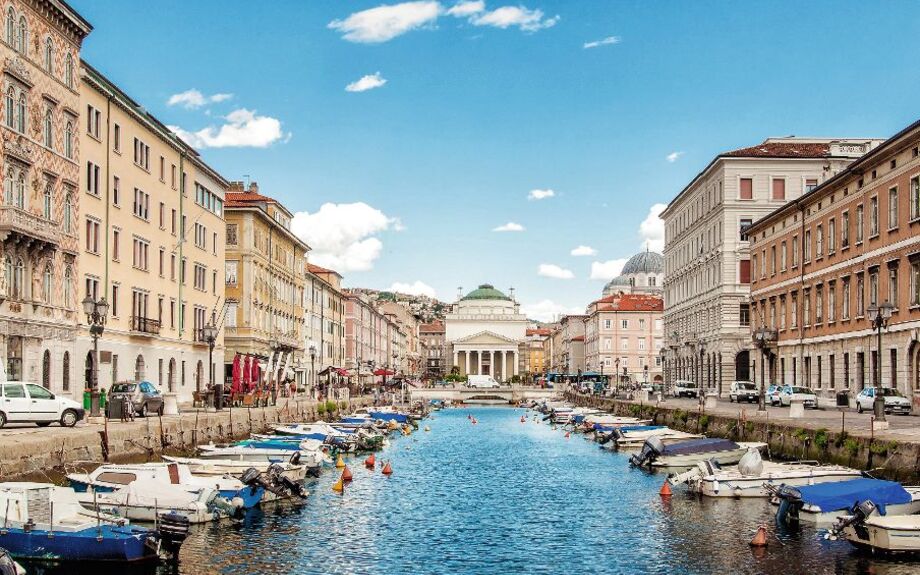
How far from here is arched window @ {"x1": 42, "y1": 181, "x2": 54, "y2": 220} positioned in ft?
156

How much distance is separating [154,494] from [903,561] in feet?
59.9

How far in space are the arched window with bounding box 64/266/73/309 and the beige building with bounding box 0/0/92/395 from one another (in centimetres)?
5

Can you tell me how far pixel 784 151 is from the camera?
9344cm

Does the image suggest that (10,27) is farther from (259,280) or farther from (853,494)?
(259,280)

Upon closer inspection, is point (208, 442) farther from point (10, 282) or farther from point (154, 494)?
point (154, 494)

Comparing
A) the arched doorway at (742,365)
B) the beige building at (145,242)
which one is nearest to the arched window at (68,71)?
the beige building at (145,242)

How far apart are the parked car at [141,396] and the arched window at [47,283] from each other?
504 cm

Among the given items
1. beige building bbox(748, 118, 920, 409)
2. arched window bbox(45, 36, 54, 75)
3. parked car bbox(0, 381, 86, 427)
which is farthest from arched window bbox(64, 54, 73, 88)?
beige building bbox(748, 118, 920, 409)

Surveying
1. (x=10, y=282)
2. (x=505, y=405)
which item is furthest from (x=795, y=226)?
(x=505, y=405)

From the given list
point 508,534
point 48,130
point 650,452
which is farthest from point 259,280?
point 508,534

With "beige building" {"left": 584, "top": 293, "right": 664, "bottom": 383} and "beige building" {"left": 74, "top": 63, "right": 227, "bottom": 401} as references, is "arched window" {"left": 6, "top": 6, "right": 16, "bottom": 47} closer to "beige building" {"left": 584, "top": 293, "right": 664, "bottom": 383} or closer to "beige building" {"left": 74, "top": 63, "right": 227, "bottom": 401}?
"beige building" {"left": 74, "top": 63, "right": 227, "bottom": 401}

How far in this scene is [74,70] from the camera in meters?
50.6

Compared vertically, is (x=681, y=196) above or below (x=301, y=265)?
above

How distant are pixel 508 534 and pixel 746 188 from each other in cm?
6976
